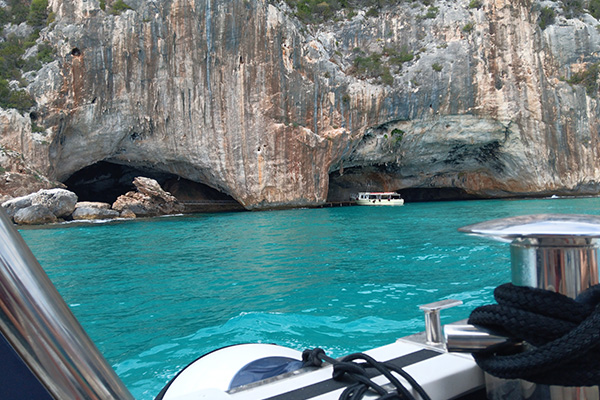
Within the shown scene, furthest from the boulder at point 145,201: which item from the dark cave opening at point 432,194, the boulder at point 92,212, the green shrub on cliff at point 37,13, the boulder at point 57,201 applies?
the dark cave opening at point 432,194

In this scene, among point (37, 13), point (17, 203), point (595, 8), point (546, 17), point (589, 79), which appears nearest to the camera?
point (17, 203)

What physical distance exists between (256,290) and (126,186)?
22733 mm

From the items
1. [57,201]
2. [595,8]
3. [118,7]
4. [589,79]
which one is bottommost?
[57,201]

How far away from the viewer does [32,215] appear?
14.6m

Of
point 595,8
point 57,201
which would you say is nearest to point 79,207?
point 57,201

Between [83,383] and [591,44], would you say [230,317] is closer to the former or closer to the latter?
[83,383]

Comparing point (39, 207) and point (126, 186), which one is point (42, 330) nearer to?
point (39, 207)

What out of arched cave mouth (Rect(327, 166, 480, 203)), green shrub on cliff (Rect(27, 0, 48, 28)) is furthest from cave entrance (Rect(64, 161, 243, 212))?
arched cave mouth (Rect(327, 166, 480, 203))

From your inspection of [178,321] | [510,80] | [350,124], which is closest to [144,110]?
[350,124]

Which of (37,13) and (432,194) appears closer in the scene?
(37,13)

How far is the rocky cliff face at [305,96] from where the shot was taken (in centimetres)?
1883

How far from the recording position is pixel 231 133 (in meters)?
21.1

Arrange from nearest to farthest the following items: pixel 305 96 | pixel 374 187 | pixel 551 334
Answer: pixel 551 334, pixel 305 96, pixel 374 187

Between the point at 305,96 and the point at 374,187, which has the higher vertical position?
the point at 305,96
